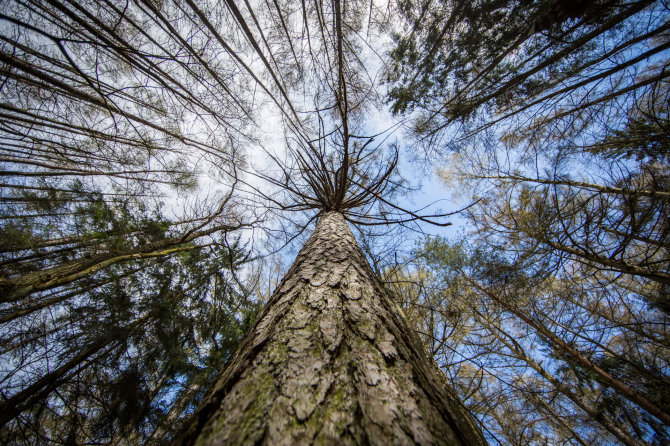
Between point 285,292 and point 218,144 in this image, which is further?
point 218,144

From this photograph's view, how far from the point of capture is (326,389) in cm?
68

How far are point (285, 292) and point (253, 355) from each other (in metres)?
0.52

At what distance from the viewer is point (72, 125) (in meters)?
3.95

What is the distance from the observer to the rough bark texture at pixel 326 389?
0.56 m

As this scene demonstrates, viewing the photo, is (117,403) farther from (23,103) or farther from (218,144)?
(23,103)

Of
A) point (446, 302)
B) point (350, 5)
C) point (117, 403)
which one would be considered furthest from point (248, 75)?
point (446, 302)

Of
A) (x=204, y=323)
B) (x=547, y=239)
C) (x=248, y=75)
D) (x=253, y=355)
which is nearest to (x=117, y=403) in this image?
(x=204, y=323)

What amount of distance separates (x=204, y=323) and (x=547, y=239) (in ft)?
19.8

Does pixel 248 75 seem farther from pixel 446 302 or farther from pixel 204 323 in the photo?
pixel 446 302

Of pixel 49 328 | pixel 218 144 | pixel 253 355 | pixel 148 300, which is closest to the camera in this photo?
pixel 253 355

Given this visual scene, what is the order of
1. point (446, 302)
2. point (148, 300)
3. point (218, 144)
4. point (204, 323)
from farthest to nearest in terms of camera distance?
point (218, 144)
point (446, 302)
point (204, 323)
point (148, 300)

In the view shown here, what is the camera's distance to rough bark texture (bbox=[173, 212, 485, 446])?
0.56m

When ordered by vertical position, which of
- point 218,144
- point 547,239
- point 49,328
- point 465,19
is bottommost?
point 49,328

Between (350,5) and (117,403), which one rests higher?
(350,5)
